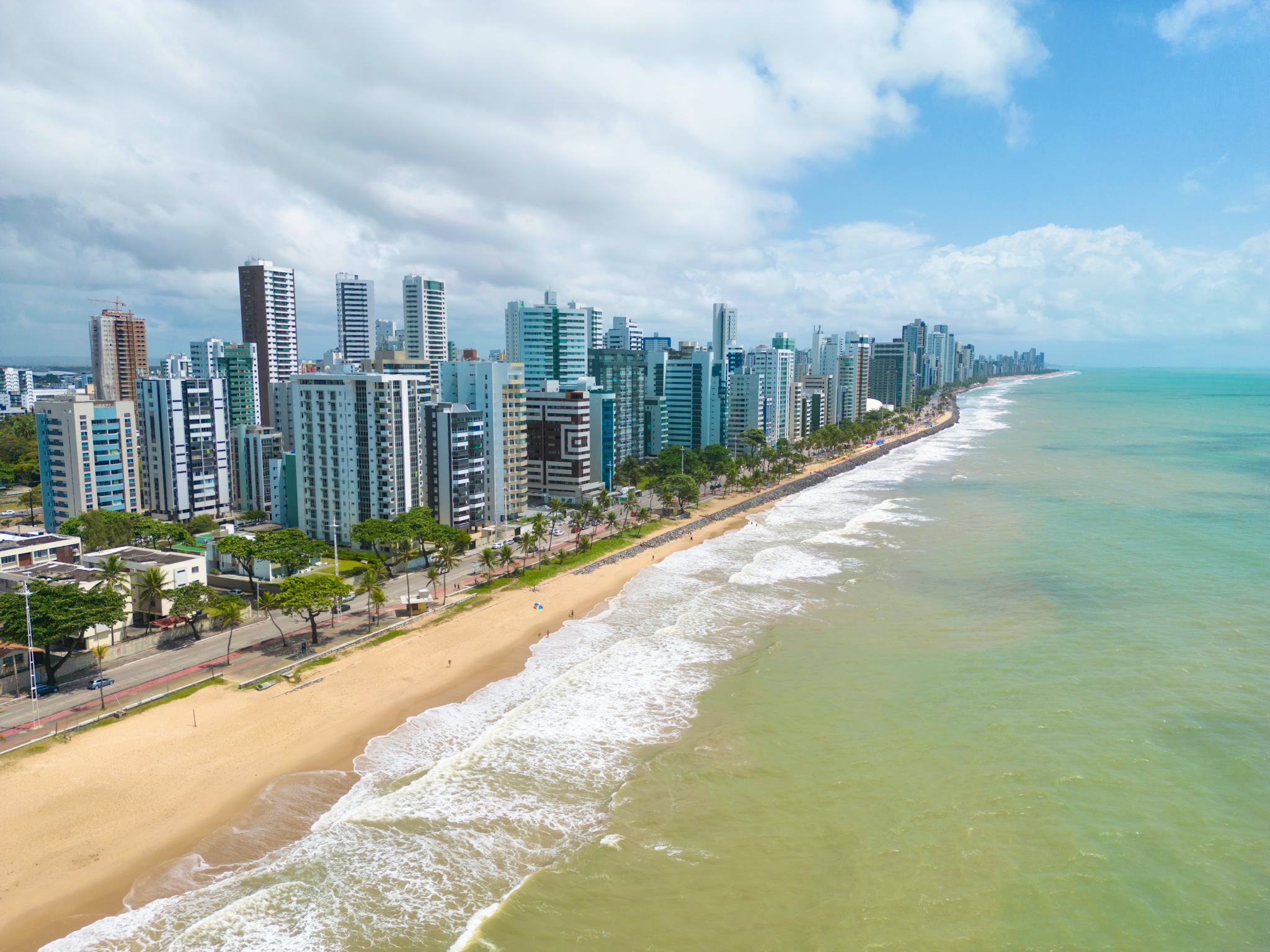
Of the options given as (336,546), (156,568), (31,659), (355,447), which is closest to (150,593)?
(156,568)

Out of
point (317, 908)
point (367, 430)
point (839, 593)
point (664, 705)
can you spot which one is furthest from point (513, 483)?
point (317, 908)

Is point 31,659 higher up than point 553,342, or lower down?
lower down

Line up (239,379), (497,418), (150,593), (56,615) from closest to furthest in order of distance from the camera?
(56,615) < (150,593) < (497,418) < (239,379)

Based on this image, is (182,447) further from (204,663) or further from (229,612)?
(204,663)

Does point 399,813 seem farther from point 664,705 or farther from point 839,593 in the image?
point 839,593

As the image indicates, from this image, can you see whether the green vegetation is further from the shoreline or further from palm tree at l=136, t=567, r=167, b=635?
the shoreline

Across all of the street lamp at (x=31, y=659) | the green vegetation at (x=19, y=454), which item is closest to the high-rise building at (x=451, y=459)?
the street lamp at (x=31, y=659)

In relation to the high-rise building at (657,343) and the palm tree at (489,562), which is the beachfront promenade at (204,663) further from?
the high-rise building at (657,343)
